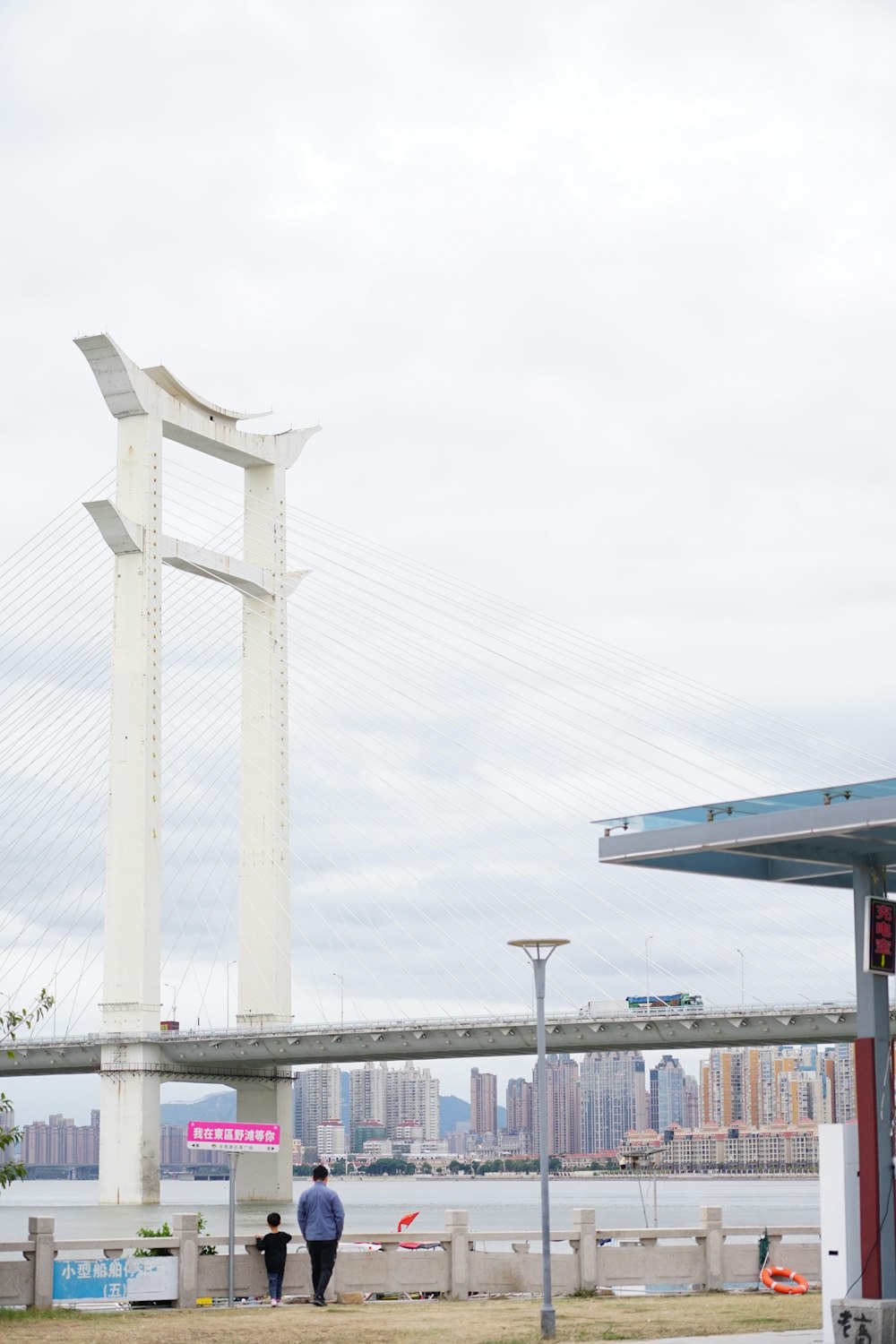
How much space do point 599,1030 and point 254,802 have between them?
12.8 meters

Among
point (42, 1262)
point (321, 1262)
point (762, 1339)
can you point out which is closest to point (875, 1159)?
point (762, 1339)

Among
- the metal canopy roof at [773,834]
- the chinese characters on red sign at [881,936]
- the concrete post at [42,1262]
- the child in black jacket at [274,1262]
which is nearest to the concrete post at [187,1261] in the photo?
the child in black jacket at [274,1262]

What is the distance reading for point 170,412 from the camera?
60.5 m

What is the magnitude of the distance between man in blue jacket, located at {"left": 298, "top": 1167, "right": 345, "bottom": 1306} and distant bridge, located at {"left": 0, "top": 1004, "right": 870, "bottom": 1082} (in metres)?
34.8

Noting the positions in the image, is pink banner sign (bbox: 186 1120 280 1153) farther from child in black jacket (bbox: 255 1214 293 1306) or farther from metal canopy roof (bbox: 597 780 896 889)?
metal canopy roof (bbox: 597 780 896 889)

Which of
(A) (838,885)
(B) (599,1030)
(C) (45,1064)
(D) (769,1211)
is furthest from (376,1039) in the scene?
(A) (838,885)

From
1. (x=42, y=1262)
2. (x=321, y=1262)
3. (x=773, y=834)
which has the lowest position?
(x=321, y=1262)

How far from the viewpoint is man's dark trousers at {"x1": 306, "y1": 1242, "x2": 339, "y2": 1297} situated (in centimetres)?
1955

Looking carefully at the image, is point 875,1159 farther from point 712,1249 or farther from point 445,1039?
point 445,1039

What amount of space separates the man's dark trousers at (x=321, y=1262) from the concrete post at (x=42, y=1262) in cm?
262

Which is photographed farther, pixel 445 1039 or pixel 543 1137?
pixel 445 1039

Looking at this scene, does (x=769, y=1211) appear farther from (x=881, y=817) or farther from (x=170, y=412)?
(x=881, y=817)

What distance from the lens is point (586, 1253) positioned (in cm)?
2112

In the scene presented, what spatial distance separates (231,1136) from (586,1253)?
4267 millimetres
